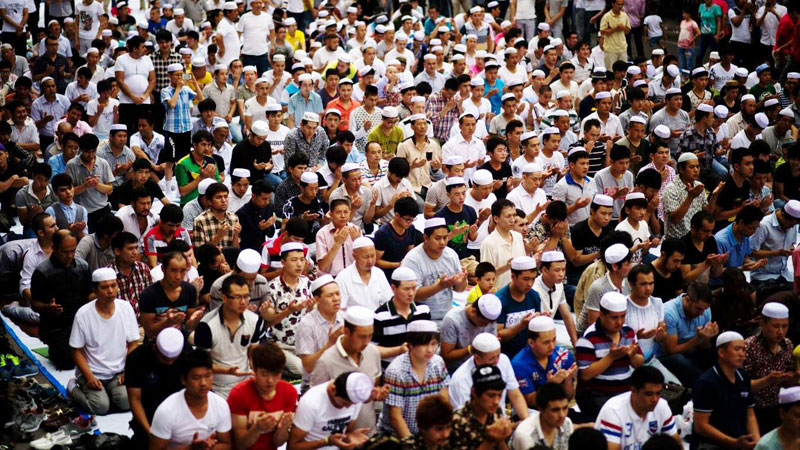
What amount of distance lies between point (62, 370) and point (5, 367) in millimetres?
452

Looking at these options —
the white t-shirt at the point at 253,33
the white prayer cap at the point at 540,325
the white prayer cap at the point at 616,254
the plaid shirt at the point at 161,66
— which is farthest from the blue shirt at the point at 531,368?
the white t-shirt at the point at 253,33

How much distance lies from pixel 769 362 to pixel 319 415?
311cm

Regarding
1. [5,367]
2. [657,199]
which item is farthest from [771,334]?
[5,367]

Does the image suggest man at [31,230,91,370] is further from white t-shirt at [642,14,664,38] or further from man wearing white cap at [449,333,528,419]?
white t-shirt at [642,14,664,38]

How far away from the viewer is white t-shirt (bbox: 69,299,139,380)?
6.96m

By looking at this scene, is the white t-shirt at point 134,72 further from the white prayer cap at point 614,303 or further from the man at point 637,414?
the man at point 637,414

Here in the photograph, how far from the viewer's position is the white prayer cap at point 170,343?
6059mm

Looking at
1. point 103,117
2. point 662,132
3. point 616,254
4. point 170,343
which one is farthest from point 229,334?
point 103,117

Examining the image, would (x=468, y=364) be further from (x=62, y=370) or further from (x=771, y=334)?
(x=62, y=370)

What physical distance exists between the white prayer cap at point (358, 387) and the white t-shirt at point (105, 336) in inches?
86.6

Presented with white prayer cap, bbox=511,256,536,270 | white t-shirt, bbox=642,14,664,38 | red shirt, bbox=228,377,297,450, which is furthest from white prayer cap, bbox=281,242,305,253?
white t-shirt, bbox=642,14,664,38

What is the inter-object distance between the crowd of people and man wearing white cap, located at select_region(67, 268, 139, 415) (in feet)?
0.05

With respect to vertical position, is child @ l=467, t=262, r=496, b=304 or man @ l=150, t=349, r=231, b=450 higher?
man @ l=150, t=349, r=231, b=450

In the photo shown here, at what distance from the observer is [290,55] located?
1731 centimetres
